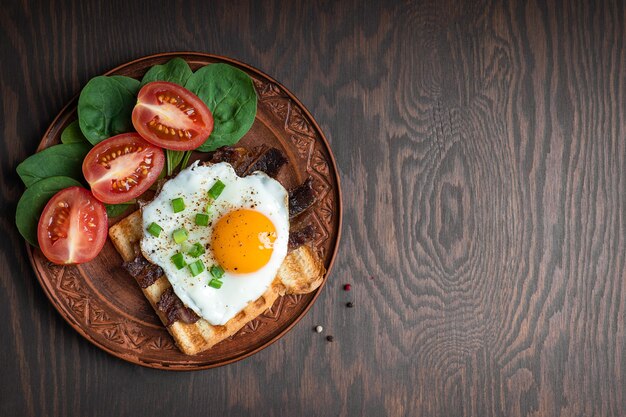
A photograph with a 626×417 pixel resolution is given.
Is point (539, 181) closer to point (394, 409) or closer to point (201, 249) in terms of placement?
point (394, 409)

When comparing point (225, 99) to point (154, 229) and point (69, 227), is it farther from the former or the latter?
point (69, 227)

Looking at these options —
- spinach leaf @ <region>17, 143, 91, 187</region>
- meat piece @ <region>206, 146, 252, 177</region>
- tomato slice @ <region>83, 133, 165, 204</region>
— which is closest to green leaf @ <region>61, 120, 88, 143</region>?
spinach leaf @ <region>17, 143, 91, 187</region>

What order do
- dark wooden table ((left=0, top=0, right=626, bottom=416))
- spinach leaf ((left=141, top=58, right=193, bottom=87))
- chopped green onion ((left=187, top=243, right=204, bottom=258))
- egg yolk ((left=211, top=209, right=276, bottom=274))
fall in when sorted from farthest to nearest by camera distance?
dark wooden table ((left=0, top=0, right=626, bottom=416)) → spinach leaf ((left=141, top=58, right=193, bottom=87)) → chopped green onion ((left=187, top=243, right=204, bottom=258)) → egg yolk ((left=211, top=209, right=276, bottom=274))

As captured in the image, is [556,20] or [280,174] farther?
[556,20]

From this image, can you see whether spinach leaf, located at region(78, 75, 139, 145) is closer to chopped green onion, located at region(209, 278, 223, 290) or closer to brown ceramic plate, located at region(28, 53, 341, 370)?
brown ceramic plate, located at region(28, 53, 341, 370)

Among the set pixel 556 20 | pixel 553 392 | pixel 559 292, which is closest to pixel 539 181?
pixel 559 292

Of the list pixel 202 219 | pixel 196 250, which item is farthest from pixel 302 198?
pixel 196 250
